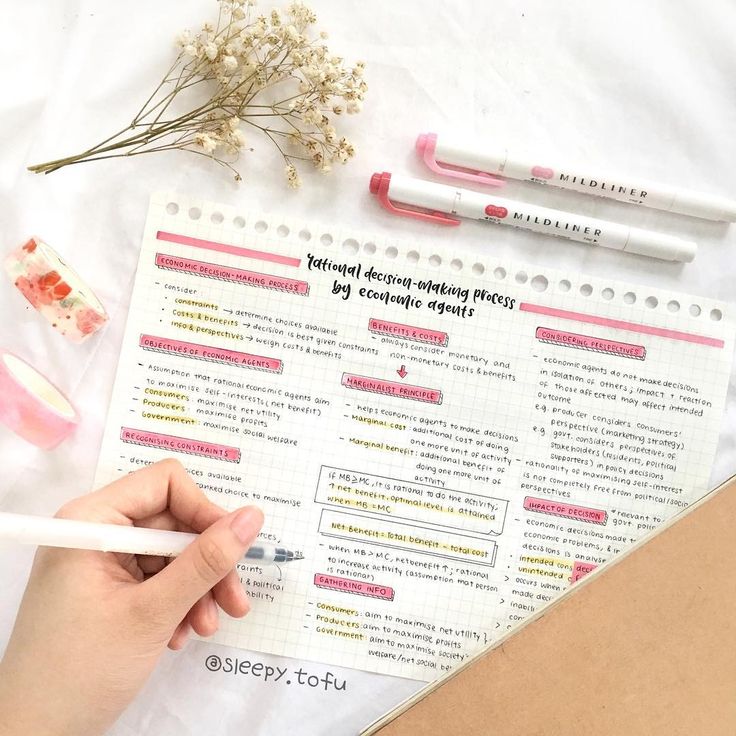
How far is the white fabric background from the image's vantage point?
709 mm

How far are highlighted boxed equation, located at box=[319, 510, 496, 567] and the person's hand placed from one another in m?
0.12

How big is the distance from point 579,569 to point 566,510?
2.3 inches

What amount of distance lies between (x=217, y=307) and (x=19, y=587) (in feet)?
1.06

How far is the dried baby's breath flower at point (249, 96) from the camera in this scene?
0.68 metres

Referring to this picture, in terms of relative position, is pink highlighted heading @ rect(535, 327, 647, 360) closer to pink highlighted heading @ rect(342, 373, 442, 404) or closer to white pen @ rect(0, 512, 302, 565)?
pink highlighted heading @ rect(342, 373, 442, 404)

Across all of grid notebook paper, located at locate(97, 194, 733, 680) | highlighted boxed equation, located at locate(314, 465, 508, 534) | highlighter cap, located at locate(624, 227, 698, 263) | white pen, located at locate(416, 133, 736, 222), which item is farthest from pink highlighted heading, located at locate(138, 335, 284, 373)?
highlighter cap, located at locate(624, 227, 698, 263)

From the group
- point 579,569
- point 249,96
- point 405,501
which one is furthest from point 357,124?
point 579,569

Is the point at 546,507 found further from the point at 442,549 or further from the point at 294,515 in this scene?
the point at 294,515

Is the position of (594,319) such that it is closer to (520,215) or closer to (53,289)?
(520,215)

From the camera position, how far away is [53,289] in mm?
682

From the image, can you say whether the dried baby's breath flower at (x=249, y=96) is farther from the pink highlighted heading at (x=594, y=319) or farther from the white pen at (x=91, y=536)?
the white pen at (x=91, y=536)

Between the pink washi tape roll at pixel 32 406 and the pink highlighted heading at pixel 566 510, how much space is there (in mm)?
435

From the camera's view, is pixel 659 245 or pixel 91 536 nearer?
pixel 91 536

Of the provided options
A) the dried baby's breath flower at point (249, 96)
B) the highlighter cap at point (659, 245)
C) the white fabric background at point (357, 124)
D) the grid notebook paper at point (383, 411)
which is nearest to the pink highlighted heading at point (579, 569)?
the grid notebook paper at point (383, 411)
